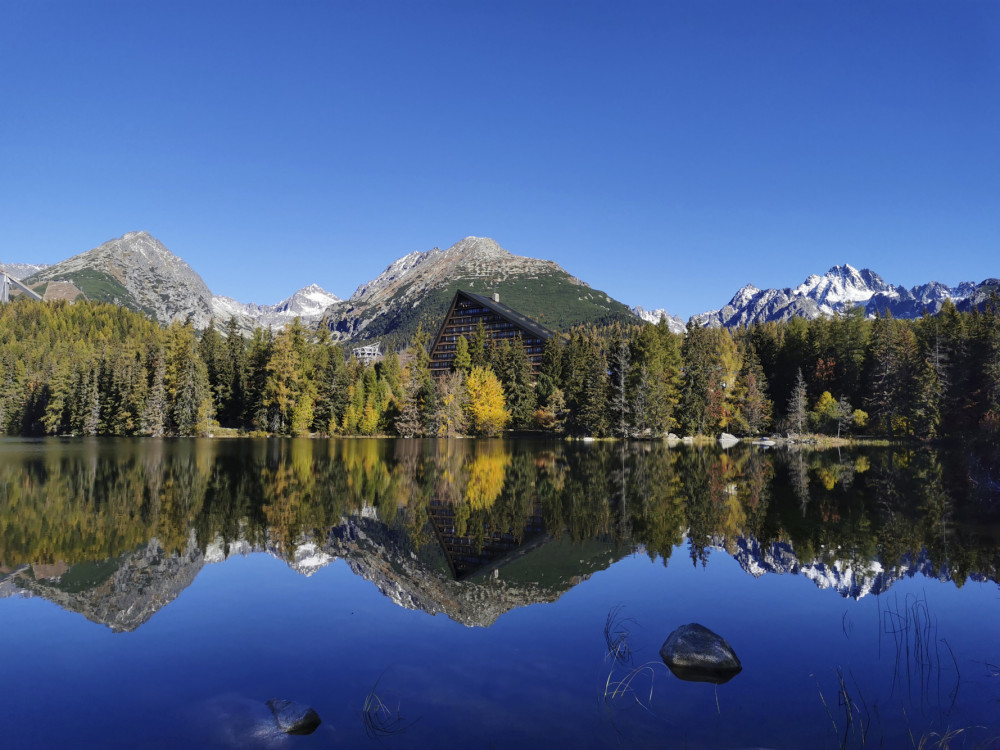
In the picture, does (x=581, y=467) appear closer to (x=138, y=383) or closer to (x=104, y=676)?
(x=104, y=676)

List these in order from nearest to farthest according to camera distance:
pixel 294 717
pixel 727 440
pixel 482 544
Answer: pixel 294 717, pixel 482 544, pixel 727 440

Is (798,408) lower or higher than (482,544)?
higher

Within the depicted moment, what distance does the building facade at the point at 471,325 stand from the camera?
130m

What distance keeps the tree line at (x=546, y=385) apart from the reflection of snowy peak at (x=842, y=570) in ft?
211

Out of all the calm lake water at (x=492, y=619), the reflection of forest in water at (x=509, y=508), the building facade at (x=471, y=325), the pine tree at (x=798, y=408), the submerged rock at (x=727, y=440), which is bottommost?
the calm lake water at (x=492, y=619)

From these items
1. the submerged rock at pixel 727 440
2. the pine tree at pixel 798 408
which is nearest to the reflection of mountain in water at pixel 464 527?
the submerged rock at pixel 727 440

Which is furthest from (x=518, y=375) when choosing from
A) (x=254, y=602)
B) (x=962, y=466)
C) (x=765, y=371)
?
(x=254, y=602)

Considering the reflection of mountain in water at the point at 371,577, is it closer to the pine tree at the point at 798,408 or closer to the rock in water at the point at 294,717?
→ the rock in water at the point at 294,717

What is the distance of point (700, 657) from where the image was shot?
35.9 ft

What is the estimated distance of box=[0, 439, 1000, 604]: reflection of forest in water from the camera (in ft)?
64.7

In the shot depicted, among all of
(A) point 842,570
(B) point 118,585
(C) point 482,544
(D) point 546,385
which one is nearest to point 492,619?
(C) point 482,544

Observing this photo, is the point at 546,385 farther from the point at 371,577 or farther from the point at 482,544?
the point at 371,577

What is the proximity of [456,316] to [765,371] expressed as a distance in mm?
62570

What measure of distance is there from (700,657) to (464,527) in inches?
525
